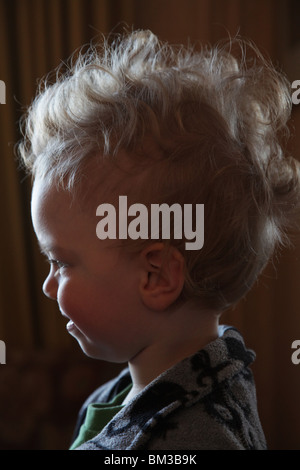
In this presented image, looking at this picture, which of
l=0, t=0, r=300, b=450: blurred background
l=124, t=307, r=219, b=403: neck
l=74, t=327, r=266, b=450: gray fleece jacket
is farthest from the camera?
l=0, t=0, r=300, b=450: blurred background

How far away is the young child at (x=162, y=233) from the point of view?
651 mm

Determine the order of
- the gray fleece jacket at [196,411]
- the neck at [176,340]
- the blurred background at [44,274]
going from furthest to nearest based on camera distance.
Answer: the blurred background at [44,274] → the neck at [176,340] → the gray fleece jacket at [196,411]

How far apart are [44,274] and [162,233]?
2.93ft

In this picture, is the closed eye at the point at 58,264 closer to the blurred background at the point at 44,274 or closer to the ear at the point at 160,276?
the ear at the point at 160,276

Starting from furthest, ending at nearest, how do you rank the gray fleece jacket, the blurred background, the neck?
the blurred background
the neck
the gray fleece jacket

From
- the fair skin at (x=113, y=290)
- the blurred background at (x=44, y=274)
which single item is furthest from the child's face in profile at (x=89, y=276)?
the blurred background at (x=44, y=274)

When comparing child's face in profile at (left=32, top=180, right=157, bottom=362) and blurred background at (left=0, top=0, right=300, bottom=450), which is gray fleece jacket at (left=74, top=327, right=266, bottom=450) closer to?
child's face in profile at (left=32, top=180, right=157, bottom=362)

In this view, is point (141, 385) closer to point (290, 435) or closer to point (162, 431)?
Result: point (162, 431)

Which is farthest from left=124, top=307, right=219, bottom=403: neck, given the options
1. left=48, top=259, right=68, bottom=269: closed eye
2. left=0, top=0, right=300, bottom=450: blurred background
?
left=0, top=0, right=300, bottom=450: blurred background

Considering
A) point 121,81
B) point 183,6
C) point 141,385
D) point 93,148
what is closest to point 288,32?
point 183,6

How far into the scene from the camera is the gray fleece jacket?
0.62 m

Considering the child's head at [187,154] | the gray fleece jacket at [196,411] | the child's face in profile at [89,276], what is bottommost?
the gray fleece jacket at [196,411]

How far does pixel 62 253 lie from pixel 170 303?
0.16 m
